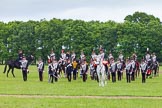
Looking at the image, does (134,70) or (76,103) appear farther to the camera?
(134,70)

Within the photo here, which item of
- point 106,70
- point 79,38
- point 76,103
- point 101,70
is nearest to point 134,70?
point 106,70

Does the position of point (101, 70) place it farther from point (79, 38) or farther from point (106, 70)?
point (79, 38)

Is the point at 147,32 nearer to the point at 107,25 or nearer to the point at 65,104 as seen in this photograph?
the point at 107,25

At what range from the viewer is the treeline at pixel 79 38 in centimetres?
9059

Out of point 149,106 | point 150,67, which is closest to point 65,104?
point 149,106

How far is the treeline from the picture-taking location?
90594 millimetres

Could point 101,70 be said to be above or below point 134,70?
above

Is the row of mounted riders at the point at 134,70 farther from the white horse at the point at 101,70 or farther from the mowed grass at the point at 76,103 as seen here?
the mowed grass at the point at 76,103

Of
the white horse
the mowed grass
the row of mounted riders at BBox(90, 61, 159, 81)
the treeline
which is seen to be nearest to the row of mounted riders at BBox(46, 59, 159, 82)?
the row of mounted riders at BBox(90, 61, 159, 81)

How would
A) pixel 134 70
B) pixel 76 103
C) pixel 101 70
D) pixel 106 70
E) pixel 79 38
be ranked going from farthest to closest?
1. pixel 79 38
2. pixel 134 70
3. pixel 106 70
4. pixel 101 70
5. pixel 76 103

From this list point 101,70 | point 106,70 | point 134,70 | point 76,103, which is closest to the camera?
point 76,103

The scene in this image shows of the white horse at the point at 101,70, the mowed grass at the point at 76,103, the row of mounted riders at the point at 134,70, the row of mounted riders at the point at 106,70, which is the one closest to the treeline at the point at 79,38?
the row of mounted riders at the point at 134,70

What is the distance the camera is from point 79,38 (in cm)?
9394

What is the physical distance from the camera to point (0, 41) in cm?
10125
